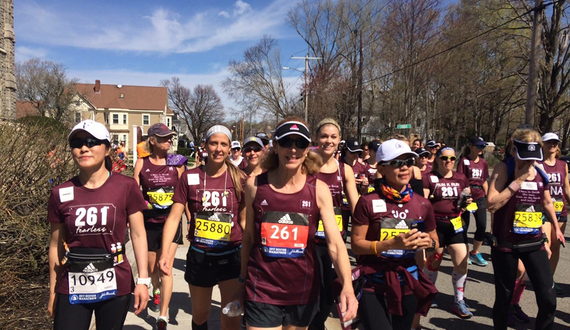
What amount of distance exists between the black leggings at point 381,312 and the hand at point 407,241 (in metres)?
0.47

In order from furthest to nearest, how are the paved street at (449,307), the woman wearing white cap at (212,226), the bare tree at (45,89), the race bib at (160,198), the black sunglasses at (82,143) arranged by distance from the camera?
the bare tree at (45,89) < the race bib at (160,198) < the paved street at (449,307) < the woman wearing white cap at (212,226) < the black sunglasses at (82,143)

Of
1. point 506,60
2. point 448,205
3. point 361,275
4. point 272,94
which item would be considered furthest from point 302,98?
point 361,275

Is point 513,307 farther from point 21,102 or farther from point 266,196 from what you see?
point 21,102

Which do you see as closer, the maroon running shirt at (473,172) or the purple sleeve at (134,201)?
the purple sleeve at (134,201)

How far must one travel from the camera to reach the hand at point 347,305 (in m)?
2.29

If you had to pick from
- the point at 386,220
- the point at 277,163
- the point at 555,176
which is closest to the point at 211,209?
the point at 277,163

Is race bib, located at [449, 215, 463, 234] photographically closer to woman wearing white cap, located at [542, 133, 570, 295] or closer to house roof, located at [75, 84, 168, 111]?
woman wearing white cap, located at [542, 133, 570, 295]

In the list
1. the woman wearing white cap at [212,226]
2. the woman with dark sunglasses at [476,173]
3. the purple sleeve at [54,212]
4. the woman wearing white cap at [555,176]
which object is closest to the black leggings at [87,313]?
the purple sleeve at [54,212]

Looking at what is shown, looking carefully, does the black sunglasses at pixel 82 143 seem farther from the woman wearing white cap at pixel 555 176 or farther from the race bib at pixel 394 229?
the woman wearing white cap at pixel 555 176

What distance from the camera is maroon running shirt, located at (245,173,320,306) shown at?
2471mm

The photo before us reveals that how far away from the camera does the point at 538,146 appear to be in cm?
360

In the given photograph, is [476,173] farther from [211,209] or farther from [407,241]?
[211,209]

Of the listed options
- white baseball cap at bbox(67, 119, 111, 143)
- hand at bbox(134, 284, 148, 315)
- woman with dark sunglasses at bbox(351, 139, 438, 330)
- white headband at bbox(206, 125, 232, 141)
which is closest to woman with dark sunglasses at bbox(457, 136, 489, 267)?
woman with dark sunglasses at bbox(351, 139, 438, 330)

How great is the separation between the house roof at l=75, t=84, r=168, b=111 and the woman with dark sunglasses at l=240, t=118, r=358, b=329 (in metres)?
66.4
